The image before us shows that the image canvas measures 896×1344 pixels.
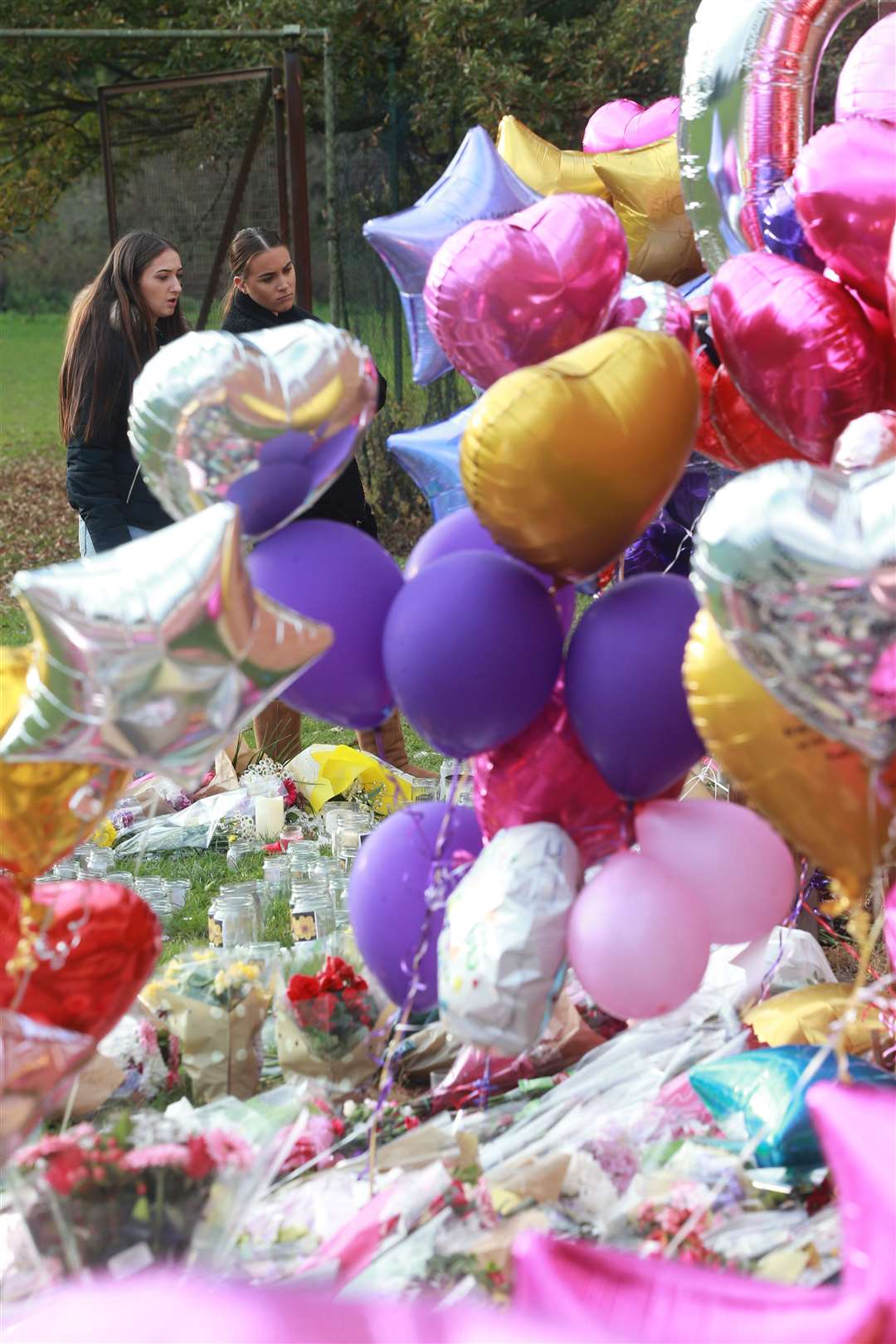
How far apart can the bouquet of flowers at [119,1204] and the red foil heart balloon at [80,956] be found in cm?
16

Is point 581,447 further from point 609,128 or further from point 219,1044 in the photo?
point 609,128

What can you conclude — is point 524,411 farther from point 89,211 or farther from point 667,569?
point 89,211

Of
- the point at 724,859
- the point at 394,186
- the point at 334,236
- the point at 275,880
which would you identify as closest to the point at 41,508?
the point at 334,236

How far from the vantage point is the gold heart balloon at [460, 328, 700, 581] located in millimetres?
1601

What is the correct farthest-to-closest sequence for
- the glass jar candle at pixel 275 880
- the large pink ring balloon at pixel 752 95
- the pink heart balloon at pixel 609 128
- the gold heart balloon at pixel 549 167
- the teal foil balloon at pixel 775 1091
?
the glass jar candle at pixel 275 880 → the pink heart balloon at pixel 609 128 → the gold heart balloon at pixel 549 167 → the large pink ring balloon at pixel 752 95 → the teal foil balloon at pixel 775 1091

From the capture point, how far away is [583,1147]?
7.00 ft

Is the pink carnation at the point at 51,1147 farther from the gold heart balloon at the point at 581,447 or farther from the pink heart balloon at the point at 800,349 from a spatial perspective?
the pink heart balloon at the point at 800,349

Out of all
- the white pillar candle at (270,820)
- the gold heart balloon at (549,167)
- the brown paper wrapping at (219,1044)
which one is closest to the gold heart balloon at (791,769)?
the brown paper wrapping at (219,1044)

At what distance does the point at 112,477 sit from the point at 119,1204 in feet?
8.17

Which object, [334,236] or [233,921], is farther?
[334,236]

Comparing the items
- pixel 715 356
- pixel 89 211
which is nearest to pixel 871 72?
Answer: pixel 715 356

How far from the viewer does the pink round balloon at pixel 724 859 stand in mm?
1732

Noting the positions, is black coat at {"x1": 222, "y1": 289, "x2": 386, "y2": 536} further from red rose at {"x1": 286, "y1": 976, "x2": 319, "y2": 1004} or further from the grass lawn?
red rose at {"x1": 286, "y1": 976, "x2": 319, "y2": 1004}

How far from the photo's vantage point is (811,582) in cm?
133
